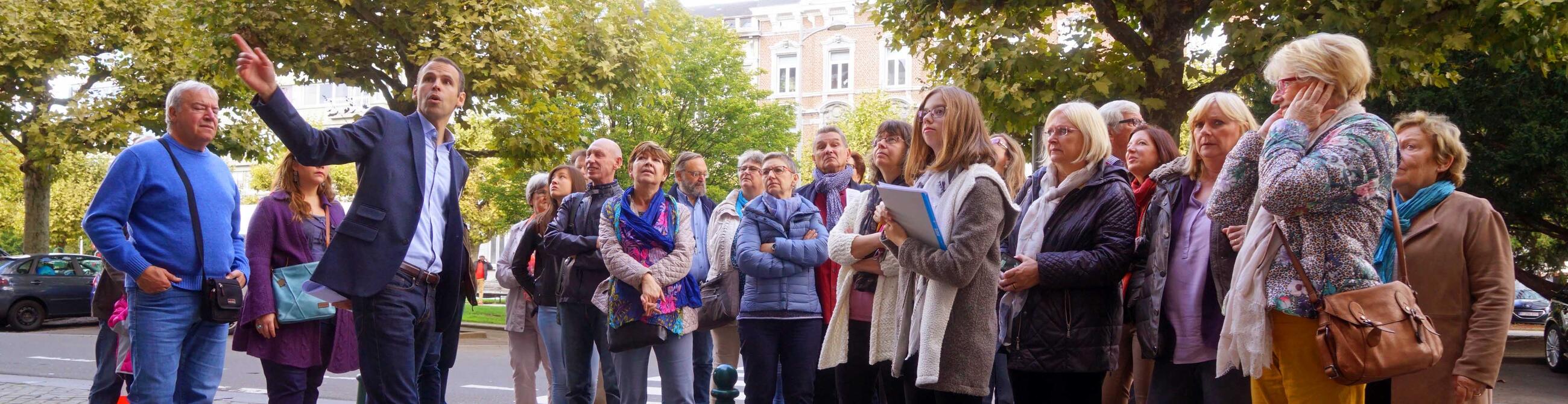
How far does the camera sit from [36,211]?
23.8m

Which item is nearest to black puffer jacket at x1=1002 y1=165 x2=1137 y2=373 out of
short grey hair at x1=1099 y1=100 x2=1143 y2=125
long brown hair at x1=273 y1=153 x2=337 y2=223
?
short grey hair at x1=1099 y1=100 x2=1143 y2=125

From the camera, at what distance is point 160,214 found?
5055 millimetres

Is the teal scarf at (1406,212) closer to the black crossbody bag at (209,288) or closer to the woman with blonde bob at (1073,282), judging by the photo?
the woman with blonde bob at (1073,282)

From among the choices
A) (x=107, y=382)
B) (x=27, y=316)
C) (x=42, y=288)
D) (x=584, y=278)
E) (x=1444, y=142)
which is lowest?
(x=27, y=316)

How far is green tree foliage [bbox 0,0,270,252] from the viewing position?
19719 millimetres

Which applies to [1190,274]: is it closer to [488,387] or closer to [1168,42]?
[1168,42]

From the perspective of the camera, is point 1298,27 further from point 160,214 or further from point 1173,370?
A: point 160,214

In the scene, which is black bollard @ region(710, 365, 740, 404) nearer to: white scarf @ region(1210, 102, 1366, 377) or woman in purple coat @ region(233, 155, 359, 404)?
woman in purple coat @ region(233, 155, 359, 404)

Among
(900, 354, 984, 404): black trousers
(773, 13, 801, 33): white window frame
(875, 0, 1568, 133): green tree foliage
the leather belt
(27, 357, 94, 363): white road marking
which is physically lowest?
(27, 357, 94, 363): white road marking

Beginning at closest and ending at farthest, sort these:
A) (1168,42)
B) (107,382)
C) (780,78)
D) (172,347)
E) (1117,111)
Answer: (172,347) < (1117,111) < (107,382) < (1168,42) < (780,78)

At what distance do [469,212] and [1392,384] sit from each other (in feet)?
139

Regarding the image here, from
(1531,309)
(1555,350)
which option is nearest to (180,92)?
(1555,350)

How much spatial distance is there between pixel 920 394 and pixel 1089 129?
1268mm

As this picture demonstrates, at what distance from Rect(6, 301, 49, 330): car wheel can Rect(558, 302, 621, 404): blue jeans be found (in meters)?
19.6
